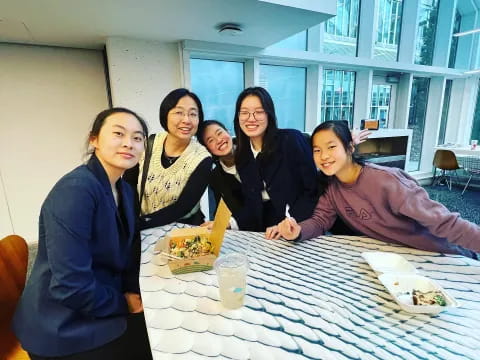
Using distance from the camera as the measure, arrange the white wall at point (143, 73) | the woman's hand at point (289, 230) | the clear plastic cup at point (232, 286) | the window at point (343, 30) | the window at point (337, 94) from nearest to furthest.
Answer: the clear plastic cup at point (232, 286) → the woman's hand at point (289, 230) → the white wall at point (143, 73) → the window at point (343, 30) → the window at point (337, 94)

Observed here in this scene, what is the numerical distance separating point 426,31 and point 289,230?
238 inches

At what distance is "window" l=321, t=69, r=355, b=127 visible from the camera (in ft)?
14.0

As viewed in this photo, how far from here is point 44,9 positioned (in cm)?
175

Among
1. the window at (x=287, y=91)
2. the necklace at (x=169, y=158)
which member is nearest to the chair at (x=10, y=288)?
the necklace at (x=169, y=158)

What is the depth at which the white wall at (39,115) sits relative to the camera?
2578mm

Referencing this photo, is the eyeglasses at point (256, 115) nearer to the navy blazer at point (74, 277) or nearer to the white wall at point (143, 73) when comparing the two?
the navy blazer at point (74, 277)

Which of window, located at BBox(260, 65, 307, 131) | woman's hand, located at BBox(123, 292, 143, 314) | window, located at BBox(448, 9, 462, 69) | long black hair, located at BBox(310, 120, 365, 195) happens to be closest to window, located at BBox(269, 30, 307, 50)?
window, located at BBox(260, 65, 307, 131)

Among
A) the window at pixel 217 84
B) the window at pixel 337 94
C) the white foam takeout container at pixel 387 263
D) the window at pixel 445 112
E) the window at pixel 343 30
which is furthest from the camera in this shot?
the window at pixel 445 112

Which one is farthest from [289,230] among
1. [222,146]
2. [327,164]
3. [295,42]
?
[295,42]

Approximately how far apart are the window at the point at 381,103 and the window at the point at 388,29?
0.52 m

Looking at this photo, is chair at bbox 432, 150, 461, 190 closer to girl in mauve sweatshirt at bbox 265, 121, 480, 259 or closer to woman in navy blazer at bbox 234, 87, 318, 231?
girl in mauve sweatshirt at bbox 265, 121, 480, 259

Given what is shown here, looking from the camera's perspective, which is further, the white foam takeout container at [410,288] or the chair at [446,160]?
the chair at [446,160]

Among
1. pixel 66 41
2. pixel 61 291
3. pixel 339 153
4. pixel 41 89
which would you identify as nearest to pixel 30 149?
pixel 41 89

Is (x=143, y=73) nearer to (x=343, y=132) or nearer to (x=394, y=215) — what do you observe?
(x=343, y=132)
